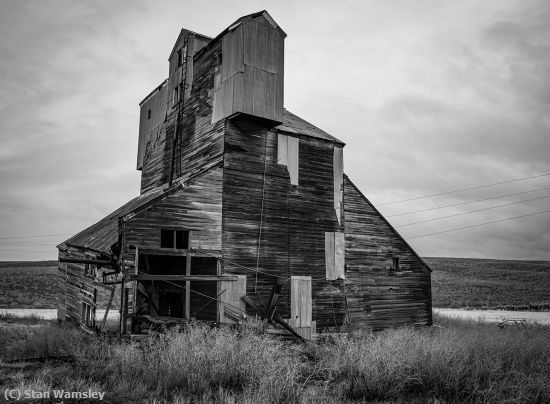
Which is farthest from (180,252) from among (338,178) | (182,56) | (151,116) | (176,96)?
(151,116)

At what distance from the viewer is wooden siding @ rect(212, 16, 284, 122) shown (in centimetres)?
1584

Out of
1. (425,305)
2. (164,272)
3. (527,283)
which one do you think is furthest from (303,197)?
A: (527,283)

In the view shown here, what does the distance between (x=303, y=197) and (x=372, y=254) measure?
4.23 metres

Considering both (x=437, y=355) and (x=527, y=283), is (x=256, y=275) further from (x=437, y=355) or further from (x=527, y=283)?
(x=527, y=283)

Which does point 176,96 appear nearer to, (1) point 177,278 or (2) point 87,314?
(1) point 177,278

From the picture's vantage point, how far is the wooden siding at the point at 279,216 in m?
15.5

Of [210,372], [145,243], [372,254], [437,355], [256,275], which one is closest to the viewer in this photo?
[210,372]

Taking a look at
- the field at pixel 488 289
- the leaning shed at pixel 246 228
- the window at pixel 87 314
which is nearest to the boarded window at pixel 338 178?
the leaning shed at pixel 246 228

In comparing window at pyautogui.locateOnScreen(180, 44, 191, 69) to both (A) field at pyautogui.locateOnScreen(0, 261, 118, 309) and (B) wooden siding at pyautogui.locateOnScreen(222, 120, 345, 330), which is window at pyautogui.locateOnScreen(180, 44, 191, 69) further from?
(A) field at pyautogui.locateOnScreen(0, 261, 118, 309)

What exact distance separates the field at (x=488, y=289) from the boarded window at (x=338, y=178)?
2554cm

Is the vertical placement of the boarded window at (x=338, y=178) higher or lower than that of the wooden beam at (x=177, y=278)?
higher

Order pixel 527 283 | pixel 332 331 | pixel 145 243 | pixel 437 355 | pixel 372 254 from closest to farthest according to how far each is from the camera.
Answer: pixel 437 355 → pixel 145 243 → pixel 332 331 → pixel 372 254 → pixel 527 283

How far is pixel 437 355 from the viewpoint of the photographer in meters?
9.59

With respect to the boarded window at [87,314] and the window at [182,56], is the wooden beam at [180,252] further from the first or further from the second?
the window at [182,56]
